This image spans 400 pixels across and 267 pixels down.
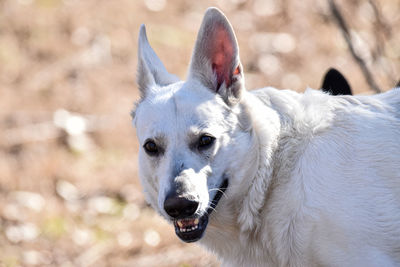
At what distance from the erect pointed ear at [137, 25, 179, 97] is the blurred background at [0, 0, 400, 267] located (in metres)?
1.98

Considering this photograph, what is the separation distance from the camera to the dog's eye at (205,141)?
3430mm

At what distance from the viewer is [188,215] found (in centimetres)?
324

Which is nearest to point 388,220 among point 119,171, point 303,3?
point 119,171

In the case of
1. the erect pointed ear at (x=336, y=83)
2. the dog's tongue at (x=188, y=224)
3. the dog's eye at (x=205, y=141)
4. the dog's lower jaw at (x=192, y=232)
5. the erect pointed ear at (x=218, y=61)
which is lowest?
the dog's lower jaw at (x=192, y=232)

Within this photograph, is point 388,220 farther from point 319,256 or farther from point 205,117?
point 205,117

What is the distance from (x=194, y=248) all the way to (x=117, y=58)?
13.8 ft

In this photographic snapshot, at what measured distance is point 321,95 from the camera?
3635 mm

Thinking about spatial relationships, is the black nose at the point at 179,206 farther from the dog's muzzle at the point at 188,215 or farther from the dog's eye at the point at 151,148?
the dog's eye at the point at 151,148

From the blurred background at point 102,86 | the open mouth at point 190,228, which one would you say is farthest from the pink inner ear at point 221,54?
the blurred background at point 102,86

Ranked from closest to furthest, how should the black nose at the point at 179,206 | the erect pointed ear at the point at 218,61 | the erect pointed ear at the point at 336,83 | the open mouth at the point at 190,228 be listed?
the black nose at the point at 179,206
the open mouth at the point at 190,228
the erect pointed ear at the point at 218,61
the erect pointed ear at the point at 336,83

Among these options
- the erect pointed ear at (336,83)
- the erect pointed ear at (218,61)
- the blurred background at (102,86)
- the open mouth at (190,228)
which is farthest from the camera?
the blurred background at (102,86)

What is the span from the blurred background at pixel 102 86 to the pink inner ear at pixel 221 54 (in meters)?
2.16

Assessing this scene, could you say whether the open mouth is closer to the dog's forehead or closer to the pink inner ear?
the dog's forehead

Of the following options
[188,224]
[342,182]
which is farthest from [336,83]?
[188,224]
